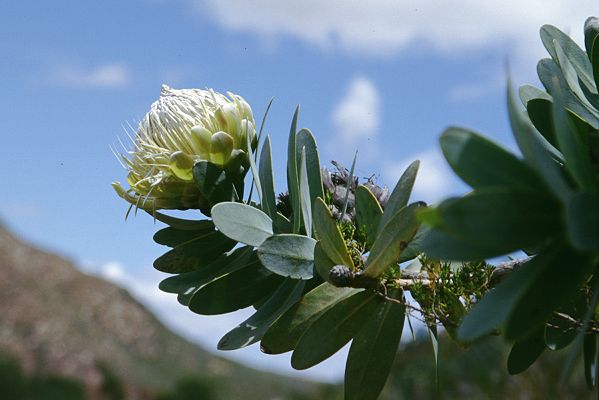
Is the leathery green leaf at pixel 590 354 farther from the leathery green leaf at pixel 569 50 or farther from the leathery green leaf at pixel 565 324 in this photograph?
the leathery green leaf at pixel 569 50

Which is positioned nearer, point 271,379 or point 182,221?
point 182,221

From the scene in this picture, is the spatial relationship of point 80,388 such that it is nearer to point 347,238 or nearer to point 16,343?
point 16,343

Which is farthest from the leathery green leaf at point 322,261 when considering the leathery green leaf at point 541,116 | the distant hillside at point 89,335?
the distant hillside at point 89,335

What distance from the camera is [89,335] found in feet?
63.0

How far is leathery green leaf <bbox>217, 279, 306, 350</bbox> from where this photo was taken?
760 millimetres

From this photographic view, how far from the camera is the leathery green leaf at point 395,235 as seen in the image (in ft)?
2.10

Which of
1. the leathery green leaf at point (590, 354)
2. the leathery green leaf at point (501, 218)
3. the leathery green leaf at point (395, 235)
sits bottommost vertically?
the leathery green leaf at point (590, 354)

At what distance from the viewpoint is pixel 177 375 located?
19594mm

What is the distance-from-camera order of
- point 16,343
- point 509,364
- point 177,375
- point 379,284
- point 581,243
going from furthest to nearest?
point 177,375 → point 16,343 → point 509,364 → point 379,284 → point 581,243

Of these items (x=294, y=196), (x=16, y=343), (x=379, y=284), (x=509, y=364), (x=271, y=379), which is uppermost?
(x=16, y=343)

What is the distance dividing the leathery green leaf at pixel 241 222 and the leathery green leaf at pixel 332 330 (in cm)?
10

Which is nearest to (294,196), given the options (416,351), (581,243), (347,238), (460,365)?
(347,238)

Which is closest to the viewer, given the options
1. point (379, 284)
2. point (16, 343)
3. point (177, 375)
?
point (379, 284)

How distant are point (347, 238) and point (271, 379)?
2044 centimetres
